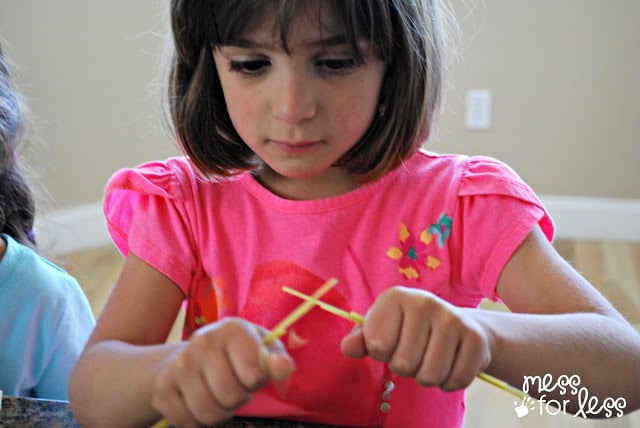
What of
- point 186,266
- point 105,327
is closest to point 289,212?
point 186,266

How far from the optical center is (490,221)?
96 centimetres

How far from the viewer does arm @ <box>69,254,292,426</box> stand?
2.05ft

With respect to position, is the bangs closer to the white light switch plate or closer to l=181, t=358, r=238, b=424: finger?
l=181, t=358, r=238, b=424: finger

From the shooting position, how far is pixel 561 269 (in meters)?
0.92

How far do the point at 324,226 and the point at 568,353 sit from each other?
1.03 feet

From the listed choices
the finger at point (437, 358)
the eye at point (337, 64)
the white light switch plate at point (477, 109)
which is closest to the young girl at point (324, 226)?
the eye at point (337, 64)

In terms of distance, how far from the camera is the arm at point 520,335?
0.66 m

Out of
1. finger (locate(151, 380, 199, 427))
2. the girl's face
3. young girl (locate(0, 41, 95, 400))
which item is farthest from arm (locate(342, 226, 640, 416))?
young girl (locate(0, 41, 95, 400))

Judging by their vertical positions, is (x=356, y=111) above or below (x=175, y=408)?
above

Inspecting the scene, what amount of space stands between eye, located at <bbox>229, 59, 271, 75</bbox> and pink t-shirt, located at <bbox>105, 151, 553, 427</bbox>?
174 millimetres

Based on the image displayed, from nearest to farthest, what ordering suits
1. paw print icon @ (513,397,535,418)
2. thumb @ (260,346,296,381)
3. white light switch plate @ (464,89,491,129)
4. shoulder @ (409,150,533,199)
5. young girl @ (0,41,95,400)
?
thumb @ (260,346,296,381) → paw print icon @ (513,397,535,418) → shoulder @ (409,150,533,199) → young girl @ (0,41,95,400) → white light switch plate @ (464,89,491,129)

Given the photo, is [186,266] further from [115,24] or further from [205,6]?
[115,24]

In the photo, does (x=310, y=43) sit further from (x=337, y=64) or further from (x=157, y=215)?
(x=157, y=215)

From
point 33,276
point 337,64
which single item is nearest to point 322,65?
point 337,64
